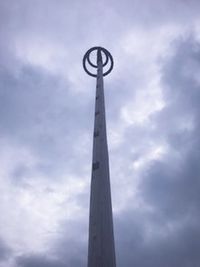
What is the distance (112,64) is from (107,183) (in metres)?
18.2

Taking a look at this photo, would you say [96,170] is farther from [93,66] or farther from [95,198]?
[93,66]

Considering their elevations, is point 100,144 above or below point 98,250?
above

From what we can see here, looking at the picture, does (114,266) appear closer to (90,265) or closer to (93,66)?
(90,265)

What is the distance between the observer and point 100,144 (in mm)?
15648

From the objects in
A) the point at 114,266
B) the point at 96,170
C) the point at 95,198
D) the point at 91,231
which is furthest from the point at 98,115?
the point at 114,266

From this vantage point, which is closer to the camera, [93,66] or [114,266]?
[114,266]

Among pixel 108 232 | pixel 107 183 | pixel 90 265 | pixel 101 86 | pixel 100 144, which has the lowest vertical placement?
pixel 90 265

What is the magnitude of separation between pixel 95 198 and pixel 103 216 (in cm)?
101

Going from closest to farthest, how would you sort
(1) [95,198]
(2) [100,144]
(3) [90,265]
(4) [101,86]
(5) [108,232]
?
(3) [90,265] → (5) [108,232] → (1) [95,198] → (2) [100,144] → (4) [101,86]

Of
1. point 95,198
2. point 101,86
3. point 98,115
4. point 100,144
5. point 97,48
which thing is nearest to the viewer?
point 95,198

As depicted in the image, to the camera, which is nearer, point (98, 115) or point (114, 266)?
point (114, 266)

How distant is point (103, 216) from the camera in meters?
12.0

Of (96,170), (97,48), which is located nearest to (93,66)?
(97,48)

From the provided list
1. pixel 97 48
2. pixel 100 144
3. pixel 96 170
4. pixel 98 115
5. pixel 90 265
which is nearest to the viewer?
pixel 90 265
